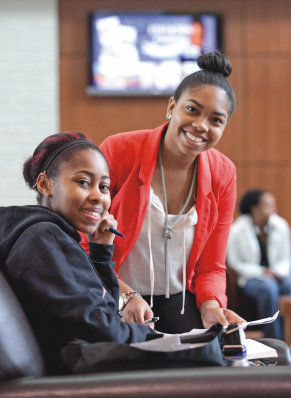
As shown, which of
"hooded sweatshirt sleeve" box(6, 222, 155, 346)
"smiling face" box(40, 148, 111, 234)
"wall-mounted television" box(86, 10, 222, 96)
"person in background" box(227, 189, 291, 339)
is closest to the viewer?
"hooded sweatshirt sleeve" box(6, 222, 155, 346)

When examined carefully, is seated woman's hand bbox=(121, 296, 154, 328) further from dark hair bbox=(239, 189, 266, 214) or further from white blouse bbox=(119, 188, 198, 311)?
dark hair bbox=(239, 189, 266, 214)

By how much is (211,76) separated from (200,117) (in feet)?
0.47

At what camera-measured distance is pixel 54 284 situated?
42.7 inches

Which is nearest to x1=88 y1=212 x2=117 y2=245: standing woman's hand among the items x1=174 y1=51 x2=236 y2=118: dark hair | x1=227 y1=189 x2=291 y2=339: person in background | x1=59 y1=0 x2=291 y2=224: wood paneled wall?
x1=174 y1=51 x2=236 y2=118: dark hair

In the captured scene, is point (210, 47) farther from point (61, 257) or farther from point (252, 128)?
point (61, 257)

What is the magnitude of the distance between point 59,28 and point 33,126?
96cm

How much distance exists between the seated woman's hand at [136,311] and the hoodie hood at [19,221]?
13.6 inches

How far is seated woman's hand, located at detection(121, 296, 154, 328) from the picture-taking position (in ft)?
4.76

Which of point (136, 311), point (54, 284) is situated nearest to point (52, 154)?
point (54, 284)

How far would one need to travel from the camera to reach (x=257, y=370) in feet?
3.24

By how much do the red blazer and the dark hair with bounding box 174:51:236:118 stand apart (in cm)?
19

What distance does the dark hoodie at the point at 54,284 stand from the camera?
1.08 metres

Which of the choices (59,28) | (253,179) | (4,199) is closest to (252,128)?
(253,179)

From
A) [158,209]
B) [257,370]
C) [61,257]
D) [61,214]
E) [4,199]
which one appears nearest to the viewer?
[257,370]
